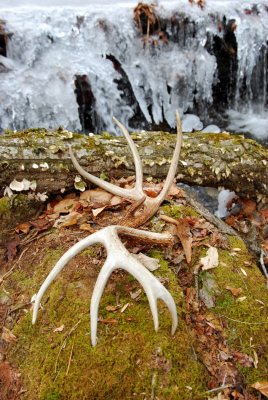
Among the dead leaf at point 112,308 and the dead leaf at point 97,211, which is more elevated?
the dead leaf at point 97,211

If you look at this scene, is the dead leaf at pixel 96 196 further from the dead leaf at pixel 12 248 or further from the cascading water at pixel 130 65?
the cascading water at pixel 130 65

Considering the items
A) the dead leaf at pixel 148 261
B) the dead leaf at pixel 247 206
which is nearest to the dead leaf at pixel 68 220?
the dead leaf at pixel 148 261

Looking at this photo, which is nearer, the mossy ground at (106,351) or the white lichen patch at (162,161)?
the mossy ground at (106,351)

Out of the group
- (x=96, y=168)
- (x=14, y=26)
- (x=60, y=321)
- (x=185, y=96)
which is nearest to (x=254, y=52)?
(x=185, y=96)

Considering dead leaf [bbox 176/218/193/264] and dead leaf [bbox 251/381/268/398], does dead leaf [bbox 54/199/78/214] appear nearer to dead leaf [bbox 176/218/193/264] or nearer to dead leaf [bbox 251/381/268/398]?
dead leaf [bbox 176/218/193/264]

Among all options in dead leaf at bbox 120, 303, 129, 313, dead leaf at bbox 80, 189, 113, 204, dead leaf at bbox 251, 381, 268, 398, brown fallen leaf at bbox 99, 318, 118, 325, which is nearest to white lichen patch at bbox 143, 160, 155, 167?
dead leaf at bbox 80, 189, 113, 204

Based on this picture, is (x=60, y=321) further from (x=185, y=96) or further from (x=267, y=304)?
(x=185, y=96)

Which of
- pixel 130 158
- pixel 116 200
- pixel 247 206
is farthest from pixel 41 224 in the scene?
pixel 247 206
